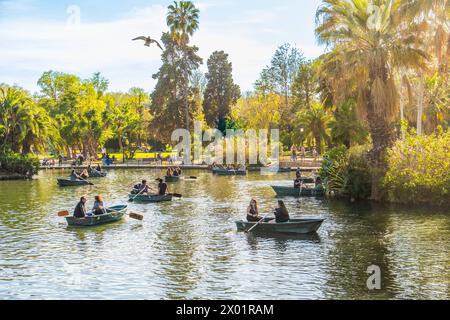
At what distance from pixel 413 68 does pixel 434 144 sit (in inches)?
200

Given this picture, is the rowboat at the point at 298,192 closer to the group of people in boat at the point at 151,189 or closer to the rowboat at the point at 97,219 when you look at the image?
the group of people in boat at the point at 151,189

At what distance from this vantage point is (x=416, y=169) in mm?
37250

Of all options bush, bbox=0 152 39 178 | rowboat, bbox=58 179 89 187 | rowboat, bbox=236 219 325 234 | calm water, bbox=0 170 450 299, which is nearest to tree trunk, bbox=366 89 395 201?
calm water, bbox=0 170 450 299

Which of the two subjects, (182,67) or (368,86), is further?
(182,67)

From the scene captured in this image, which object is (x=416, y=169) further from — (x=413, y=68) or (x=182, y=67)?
(x=182, y=67)

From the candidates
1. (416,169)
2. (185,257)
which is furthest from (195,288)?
(416,169)

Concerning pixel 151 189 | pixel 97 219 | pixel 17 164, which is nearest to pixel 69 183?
pixel 17 164

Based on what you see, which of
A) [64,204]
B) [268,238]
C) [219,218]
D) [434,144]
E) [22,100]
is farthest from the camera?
[22,100]

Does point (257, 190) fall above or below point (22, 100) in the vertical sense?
below

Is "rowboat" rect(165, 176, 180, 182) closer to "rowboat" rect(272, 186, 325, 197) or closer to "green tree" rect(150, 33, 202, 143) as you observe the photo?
"rowboat" rect(272, 186, 325, 197)

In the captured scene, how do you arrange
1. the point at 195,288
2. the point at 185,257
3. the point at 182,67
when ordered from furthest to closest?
the point at 182,67 → the point at 185,257 → the point at 195,288

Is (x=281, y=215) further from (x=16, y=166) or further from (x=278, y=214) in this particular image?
(x=16, y=166)

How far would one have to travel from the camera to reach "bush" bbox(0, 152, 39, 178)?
68188 mm

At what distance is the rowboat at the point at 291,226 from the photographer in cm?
2745
